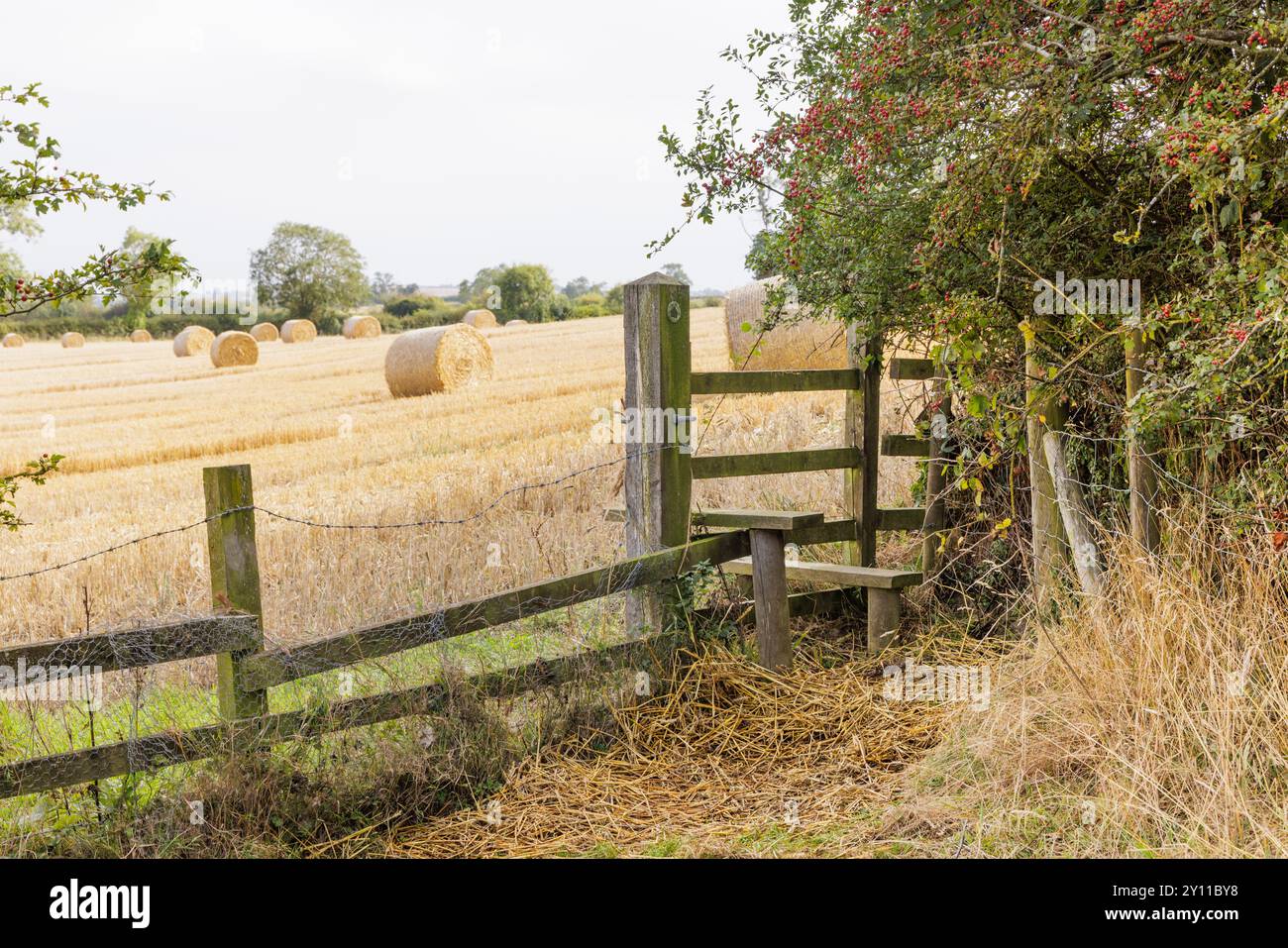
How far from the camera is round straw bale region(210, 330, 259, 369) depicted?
28766mm

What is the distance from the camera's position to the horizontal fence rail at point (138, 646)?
3.59m

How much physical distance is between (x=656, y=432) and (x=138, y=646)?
246 cm

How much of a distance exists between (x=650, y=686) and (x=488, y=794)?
3.38 feet

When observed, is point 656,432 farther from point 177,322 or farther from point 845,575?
point 177,322

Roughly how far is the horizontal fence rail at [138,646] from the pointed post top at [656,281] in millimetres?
2360

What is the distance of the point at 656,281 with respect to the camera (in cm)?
530

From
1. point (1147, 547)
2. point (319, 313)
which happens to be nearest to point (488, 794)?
point (1147, 547)

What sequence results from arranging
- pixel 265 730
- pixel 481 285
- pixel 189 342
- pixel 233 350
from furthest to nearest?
1. pixel 481 285
2. pixel 189 342
3. pixel 233 350
4. pixel 265 730

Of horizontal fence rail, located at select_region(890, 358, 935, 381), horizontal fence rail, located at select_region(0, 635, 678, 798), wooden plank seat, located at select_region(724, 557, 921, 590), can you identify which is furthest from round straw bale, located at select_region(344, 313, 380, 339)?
horizontal fence rail, located at select_region(0, 635, 678, 798)

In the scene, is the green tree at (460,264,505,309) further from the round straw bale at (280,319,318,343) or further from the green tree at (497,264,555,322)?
the round straw bale at (280,319,318,343)

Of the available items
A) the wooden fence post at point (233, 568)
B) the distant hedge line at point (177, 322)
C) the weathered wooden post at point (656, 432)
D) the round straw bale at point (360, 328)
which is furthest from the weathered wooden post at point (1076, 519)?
the distant hedge line at point (177, 322)

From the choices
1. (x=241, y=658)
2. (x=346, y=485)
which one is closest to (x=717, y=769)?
(x=241, y=658)

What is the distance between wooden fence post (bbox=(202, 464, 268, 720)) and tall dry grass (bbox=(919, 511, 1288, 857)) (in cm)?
246

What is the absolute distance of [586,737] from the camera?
4.85m
